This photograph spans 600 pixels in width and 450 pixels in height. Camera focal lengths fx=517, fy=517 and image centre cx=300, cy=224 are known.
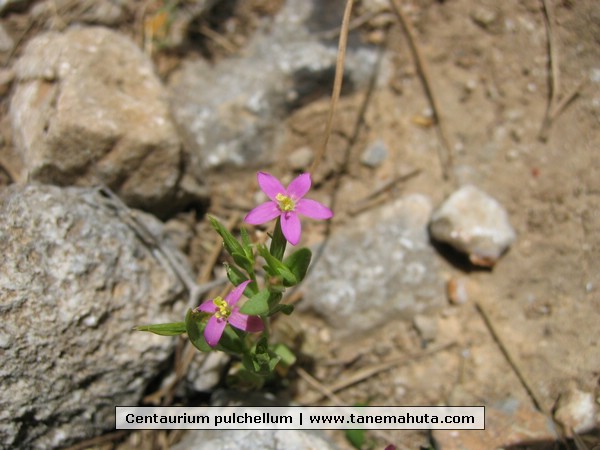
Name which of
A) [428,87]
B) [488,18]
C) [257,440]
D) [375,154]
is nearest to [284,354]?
[257,440]

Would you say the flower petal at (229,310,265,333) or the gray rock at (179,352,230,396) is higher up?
the flower petal at (229,310,265,333)

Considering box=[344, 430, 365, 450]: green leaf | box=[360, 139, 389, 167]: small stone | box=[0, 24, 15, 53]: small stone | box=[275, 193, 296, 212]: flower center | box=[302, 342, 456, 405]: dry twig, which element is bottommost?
box=[344, 430, 365, 450]: green leaf

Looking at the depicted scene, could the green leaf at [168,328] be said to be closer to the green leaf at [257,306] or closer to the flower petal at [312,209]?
the green leaf at [257,306]

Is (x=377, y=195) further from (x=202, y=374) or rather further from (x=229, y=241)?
(x=202, y=374)

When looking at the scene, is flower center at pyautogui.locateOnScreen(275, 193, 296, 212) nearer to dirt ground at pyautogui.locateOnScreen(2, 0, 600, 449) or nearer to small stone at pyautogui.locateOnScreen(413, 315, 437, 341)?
dirt ground at pyautogui.locateOnScreen(2, 0, 600, 449)

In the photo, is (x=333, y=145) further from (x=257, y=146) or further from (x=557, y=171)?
(x=557, y=171)

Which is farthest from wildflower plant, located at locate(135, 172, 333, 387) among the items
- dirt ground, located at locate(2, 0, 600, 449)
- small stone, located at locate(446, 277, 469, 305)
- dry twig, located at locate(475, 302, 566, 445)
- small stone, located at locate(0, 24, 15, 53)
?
small stone, located at locate(0, 24, 15, 53)
